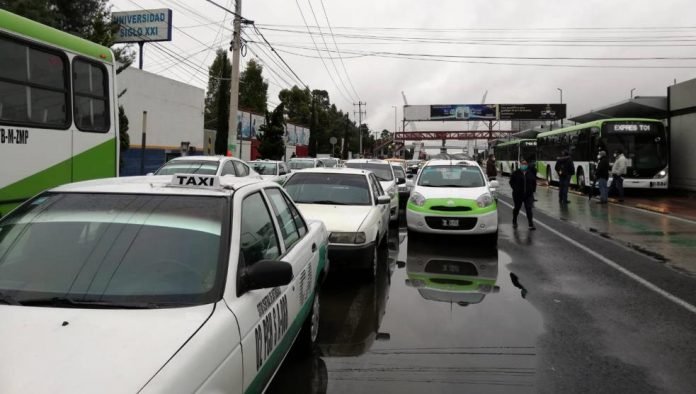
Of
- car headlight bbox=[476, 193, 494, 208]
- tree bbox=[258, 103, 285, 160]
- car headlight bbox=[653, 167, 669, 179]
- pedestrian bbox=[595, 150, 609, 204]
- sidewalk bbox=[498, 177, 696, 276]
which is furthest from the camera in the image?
tree bbox=[258, 103, 285, 160]

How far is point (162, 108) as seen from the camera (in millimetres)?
25516

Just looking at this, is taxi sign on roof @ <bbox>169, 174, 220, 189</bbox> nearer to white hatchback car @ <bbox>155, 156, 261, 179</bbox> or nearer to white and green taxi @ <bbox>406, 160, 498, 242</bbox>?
white and green taxi @ <bbox>406, 160, 498, 242</bbox>

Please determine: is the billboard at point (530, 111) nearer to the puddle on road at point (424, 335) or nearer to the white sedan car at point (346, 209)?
the white sedan car at point (346, 209)

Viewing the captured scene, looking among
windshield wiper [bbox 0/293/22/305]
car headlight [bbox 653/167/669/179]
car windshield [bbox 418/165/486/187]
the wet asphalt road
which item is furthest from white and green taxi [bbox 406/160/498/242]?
car headlight [bbox 653/167/669/179]

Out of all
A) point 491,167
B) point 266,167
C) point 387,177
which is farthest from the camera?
point 491,167

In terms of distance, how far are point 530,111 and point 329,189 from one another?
6464cm

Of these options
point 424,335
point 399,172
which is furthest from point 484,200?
point 399,172

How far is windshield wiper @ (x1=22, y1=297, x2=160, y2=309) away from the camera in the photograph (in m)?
2.46

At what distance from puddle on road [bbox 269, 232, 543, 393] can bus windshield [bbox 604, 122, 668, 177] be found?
52.0ft

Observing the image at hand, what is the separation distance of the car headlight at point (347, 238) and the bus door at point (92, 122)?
128 inches

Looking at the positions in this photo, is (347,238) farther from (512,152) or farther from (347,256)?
(512,152)

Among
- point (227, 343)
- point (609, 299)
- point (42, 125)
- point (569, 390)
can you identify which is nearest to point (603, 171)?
point (609, 299)

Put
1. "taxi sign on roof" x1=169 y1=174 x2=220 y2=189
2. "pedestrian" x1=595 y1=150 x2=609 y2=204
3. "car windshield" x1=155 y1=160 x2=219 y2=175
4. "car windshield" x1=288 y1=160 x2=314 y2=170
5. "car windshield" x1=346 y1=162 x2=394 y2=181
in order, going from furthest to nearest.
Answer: "car windshield" x1=288 y1=160 x2=314 y2=170 → "pedestrian" x1=595 y1=150 x2=609 y2=204 → "car windshield" x1=346 y1=162 x2=394 y2=181 → "car windshield" x1=155 y1=160 x2=219 y2=175 → "taxi sign on roof" x1=169 y1=174 x2=220 y2=189

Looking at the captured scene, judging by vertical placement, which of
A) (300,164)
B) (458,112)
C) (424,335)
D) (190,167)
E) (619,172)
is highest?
(458,112)
